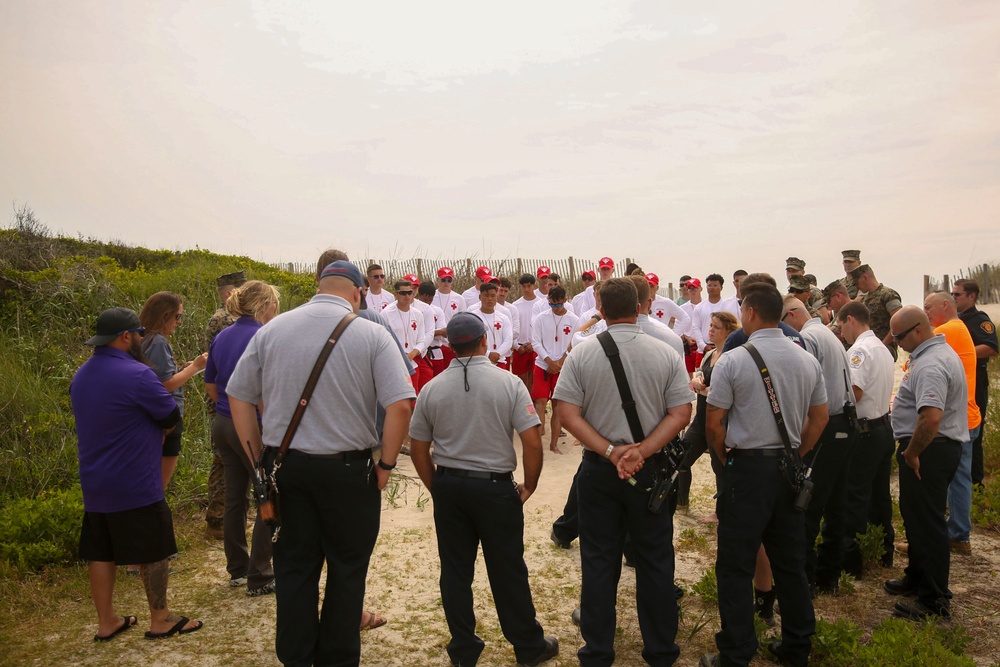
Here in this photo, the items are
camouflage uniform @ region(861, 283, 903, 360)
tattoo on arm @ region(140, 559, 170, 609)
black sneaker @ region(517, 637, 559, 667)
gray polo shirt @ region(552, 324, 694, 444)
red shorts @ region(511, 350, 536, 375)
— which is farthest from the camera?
red shorts @ region(511, 350, 536, 375)

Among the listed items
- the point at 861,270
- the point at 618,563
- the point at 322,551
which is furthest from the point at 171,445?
the point at 861,270

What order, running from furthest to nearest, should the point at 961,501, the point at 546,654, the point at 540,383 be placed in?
the point at 540,383
the point at 961,501
the point at 546,654

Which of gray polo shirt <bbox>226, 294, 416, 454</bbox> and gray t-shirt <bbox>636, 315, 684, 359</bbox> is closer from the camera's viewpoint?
gray polo shirt <bbox>226, 294, 416, 454</bbox>

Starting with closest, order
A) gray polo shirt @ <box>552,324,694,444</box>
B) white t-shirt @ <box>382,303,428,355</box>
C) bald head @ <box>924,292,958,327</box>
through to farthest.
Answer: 1. gray polo shirt @ <box>552,324,694,444</box>
2. bald head @ <box>924,292,958,327</box>
3. white t-shirt @ <box>382,303,428,355</box>

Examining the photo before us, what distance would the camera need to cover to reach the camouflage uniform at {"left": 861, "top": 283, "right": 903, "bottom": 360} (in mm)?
8430

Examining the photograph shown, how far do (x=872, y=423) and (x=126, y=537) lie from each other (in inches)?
197

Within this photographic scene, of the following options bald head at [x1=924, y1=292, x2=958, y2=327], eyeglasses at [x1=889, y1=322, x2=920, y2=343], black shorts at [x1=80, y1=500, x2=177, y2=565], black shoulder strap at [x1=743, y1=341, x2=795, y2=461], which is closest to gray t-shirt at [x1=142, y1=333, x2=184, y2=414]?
black shorts at [x1=80, y1=500, x2=177, y2=565]

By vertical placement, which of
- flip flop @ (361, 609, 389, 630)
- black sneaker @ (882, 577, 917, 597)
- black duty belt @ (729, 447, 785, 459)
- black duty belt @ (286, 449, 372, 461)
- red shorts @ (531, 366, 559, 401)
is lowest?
flip flop @ (361, 609, 389, 630)

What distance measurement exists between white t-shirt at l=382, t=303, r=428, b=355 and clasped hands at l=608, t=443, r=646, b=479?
19.3 ft

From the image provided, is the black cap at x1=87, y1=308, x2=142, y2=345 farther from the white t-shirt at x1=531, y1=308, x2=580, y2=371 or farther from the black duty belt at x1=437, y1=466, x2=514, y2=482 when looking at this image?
the white t-shirt at x1=531, y1=308, x2=580, y2=371

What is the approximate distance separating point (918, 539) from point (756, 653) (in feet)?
4.94

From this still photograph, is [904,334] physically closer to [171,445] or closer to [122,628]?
[171,445]

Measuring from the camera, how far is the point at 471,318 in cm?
402

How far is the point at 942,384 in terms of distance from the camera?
15.2 ft
